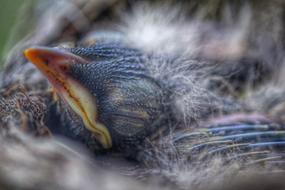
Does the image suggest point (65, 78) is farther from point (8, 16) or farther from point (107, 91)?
point (8, 16)

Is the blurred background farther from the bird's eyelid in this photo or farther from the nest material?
the bird's eyelid

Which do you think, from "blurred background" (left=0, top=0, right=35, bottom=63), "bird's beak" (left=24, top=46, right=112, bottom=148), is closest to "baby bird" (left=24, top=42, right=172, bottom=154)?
"bird's beak" (left=24, top=46, right=112, bottom=148)

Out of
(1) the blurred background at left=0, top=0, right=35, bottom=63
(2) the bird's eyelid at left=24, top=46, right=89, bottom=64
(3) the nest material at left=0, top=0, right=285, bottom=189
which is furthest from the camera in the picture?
(1) the blurred background at left=0, top=0, right=35, bottom=63

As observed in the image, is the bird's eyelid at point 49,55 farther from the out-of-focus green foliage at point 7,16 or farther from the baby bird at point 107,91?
the out-of-focus green foliage at point 7,16

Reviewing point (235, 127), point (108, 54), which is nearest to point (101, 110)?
point (108, 54)

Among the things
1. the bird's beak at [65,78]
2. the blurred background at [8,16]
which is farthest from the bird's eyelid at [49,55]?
the blurred background at [8,16]

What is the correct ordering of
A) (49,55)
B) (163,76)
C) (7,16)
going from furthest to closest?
(7,16)
(163,76)
(49,55)

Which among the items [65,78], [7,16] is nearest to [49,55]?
[65,78]

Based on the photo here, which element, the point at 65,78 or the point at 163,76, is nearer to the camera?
the point at 65,78
